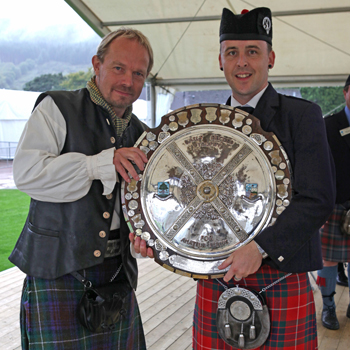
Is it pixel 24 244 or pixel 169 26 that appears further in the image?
pixel 169 26

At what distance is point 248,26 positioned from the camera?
4.10 feet

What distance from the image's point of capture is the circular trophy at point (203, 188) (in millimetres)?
1219

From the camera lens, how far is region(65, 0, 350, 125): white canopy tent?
4.19m

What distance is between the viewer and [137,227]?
1.29 meters

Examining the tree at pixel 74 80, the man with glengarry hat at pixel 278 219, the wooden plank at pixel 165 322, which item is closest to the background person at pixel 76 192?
the man with glengarry hat at pixel 278 219

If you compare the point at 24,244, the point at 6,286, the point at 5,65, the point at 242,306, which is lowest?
the point at 6,286

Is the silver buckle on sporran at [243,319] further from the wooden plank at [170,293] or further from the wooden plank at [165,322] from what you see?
the wooden plank at [170,293]

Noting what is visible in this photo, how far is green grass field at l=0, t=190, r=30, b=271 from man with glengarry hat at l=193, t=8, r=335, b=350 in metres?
3.57

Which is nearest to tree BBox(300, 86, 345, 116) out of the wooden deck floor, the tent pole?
the tent pole

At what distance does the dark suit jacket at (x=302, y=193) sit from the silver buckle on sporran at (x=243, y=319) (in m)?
0.15

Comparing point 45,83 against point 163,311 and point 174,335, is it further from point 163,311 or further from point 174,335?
point 174,335

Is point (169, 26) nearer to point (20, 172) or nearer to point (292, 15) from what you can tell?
point (292, 15)

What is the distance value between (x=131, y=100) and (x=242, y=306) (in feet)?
2.97

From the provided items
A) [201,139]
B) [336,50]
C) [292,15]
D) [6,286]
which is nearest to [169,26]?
[292,15]
